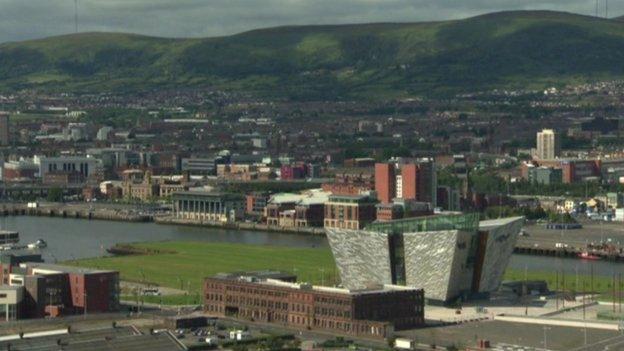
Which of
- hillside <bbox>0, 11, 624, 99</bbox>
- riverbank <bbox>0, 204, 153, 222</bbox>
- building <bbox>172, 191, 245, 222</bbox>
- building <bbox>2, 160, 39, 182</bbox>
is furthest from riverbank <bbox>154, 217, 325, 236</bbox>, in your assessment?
hillside <bbox>0, 11, 624, 99</bbox>

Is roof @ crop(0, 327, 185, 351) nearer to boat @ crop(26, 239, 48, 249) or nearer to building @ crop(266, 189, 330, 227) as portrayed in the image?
boat @ crop(26, 239, 48, 249)

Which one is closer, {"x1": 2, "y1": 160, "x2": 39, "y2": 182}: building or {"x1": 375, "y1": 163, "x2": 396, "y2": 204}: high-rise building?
{"x1": 375, "y1": 163, "x2": 396, "y2": 204}: high-rise building

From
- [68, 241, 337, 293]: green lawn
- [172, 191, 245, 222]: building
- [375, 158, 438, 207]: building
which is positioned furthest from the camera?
[172, 191, 245, 222]: building

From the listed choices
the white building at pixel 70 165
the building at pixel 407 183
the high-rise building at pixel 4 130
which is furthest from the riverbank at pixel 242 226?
the high-rise building at pixel 4 130

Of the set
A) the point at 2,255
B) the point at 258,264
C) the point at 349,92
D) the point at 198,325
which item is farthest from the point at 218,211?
the point at 349,92

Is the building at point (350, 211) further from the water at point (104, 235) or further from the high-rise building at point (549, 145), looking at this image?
the high-rise building at point (549, 145)

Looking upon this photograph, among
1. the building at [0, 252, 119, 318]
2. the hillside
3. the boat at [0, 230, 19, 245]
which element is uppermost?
the hillside
